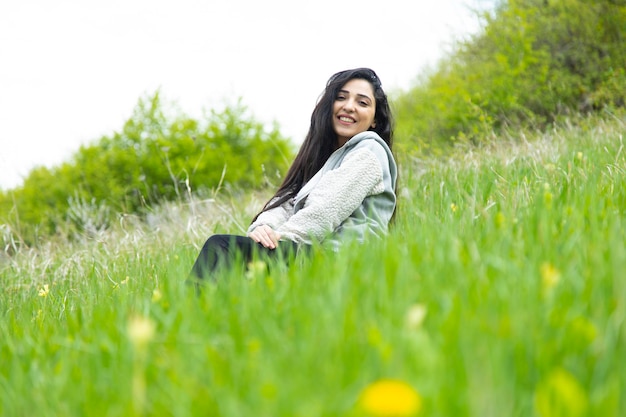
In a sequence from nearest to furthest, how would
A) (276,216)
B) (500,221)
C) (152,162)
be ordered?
(500,221) → (276,216) → (152,162)

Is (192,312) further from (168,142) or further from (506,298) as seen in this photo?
(168,142)

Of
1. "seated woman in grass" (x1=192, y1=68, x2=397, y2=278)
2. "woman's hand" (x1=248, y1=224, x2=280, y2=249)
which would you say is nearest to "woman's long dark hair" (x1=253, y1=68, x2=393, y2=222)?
"seated woman in grass" (x1=192, y1=68, x2=397, y2=278)

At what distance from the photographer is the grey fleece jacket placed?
3.00 metres

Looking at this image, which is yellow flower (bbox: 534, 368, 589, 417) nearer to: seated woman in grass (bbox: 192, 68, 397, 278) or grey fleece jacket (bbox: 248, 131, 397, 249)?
seated woman in grass (bbox: 192, 68, 397, 278)

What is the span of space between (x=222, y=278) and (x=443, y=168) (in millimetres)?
4080

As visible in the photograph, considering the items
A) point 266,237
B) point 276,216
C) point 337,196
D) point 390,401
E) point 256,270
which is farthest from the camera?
point 276,216

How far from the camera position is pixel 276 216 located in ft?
11.9

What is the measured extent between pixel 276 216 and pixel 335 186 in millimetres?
660

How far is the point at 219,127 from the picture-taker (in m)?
13.6

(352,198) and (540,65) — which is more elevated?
(540,65)

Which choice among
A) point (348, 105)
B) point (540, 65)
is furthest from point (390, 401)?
point (540, 65)

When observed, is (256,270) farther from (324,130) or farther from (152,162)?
(152,162)

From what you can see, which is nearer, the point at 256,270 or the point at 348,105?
the point at 256,270

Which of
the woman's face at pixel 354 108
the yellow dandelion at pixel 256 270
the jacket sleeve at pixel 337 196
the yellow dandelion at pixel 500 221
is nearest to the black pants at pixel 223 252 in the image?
the jacket sleeve at pixel 337 196
